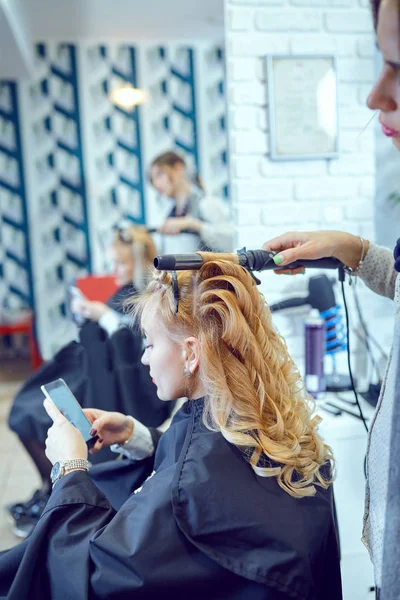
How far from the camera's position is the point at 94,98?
498 cm

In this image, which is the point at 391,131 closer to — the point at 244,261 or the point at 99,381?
the point at 244,261

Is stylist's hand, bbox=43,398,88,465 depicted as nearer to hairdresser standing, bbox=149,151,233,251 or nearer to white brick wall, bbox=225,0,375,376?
white brick wall, bbox=225,0,375,376

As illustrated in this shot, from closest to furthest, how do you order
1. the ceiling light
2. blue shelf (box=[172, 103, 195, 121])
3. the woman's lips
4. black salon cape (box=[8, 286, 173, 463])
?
the woman's lips
black salon cape (box=[8, 286, 173, 463])
the ceiling light
blue shelf (box=[172, 103, 195, 121])

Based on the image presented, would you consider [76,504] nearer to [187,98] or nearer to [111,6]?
[111,6]

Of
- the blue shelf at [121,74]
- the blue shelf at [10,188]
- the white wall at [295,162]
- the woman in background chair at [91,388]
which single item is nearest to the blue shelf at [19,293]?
the blue shelf at [10,188]

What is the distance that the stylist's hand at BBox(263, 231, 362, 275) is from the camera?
124 centimetres

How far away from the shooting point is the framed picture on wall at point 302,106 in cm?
187

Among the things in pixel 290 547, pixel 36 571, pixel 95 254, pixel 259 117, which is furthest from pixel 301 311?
pixel 95 254

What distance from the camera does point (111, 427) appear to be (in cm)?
142

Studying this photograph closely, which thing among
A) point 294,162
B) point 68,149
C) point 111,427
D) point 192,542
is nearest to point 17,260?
point 68,149

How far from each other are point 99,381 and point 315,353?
856 mm

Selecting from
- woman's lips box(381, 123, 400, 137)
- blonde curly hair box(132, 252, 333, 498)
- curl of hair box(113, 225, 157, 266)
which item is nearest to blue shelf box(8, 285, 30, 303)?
curl of hair box(113, 225, 157, 266)

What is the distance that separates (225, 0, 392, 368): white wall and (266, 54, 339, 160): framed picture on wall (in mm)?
29

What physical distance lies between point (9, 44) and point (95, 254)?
5.88 ft
